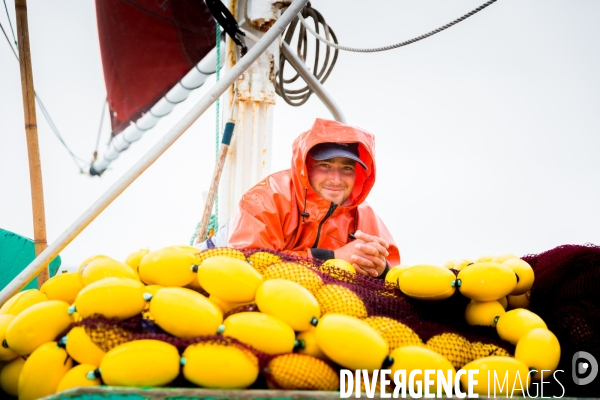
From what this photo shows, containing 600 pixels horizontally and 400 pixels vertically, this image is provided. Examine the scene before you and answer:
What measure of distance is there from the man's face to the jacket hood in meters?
0.06

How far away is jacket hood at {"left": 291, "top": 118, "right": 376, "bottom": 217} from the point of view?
302 cm

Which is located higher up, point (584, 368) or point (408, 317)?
point (408, 317)

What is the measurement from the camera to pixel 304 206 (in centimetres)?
302

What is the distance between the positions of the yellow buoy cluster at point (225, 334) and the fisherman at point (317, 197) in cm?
141

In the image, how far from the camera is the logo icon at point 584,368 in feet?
4.10

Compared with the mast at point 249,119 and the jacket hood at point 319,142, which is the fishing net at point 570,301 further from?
the mast at point 249,119

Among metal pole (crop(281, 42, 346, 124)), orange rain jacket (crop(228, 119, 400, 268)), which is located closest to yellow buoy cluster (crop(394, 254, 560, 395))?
orange rain jacket (crop(228, 119, 400, 268))

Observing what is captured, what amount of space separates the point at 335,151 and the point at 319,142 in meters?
0.11

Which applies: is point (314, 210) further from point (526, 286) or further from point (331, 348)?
point (331, 348)

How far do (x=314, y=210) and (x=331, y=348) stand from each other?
1.91 meters

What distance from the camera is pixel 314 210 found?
Answer: 303 cm

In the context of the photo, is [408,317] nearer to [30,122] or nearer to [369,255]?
[369,255]

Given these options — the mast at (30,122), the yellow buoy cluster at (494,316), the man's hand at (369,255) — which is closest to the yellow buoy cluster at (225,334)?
the yellow buoy cluster at (494,316)

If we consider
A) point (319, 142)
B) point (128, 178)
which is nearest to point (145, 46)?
point (319, 142)
